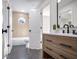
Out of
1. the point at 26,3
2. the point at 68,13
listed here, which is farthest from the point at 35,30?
the point at 68,13

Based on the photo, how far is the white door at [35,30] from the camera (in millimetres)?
6383

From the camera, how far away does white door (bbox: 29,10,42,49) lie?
638cm

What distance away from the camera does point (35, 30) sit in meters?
6.42

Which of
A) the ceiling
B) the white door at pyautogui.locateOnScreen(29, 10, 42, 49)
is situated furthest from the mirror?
the white door at pyautogui.locateOnScreen(29, 10, 42, 49)

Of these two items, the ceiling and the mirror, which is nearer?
the mirror

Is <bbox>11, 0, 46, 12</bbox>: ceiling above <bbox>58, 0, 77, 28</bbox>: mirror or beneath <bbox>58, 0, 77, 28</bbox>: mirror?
above

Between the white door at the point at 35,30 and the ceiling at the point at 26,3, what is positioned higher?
the ceiling at the point at 26,3

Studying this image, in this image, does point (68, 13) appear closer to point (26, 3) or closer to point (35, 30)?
point (26, 3)

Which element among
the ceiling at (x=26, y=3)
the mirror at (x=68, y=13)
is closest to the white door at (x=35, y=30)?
the ceiling at (x=26, y=3)

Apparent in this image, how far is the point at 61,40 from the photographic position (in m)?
2.40

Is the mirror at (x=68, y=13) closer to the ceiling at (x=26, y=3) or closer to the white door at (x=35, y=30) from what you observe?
the ceiling at (x=26, y=3)

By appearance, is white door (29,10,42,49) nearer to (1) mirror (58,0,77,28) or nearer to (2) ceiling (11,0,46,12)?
(2) ceiling (11,0,46,12)

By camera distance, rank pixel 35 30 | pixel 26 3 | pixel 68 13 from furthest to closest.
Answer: pixel 35 30 → pixel 26 3 → pixel 68 13

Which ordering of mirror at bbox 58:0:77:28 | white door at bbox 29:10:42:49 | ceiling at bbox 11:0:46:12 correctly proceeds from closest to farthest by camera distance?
mirror at bbox 58:0:77:28 → ceiling at bbox 11:0:46:12 → white door at bbox 29:10:42:49
